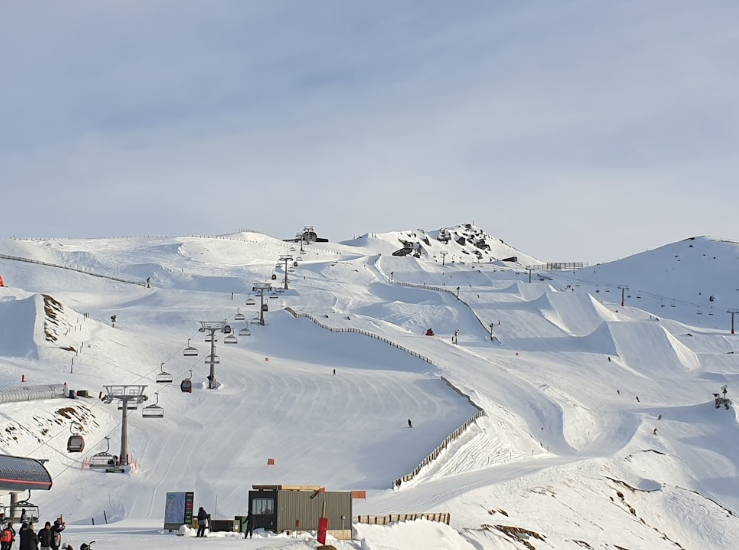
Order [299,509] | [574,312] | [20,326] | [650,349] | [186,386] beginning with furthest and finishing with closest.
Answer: [574,312] → [650,349] → [20,326] → [186,386] → [299,509]

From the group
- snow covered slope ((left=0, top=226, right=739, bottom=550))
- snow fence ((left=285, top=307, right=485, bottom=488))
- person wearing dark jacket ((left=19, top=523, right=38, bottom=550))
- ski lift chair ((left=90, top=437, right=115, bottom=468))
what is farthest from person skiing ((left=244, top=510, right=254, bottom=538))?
ski lift chair ((left=90, top=437, right=115, bottom=468))

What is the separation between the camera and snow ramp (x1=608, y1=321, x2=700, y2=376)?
81.4m

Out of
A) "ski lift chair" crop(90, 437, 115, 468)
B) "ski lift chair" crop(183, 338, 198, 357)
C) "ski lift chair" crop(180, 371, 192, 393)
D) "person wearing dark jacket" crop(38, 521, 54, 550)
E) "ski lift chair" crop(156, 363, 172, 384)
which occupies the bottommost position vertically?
"ski lift chair" crop(90, 437, 115, 468)

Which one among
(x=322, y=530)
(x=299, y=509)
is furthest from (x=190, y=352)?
(x=322, y=530)

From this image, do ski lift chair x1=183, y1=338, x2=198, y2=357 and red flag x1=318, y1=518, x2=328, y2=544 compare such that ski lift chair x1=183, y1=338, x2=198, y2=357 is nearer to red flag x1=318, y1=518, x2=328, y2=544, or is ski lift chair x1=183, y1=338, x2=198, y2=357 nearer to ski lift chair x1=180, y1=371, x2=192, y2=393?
ski lift chair x1=180, y1=371, x2=192, y2=393

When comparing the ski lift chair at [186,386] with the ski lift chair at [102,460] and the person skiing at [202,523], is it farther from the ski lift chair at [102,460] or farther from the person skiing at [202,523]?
the person skiing at [202,523]


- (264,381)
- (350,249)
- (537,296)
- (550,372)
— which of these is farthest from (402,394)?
(350,249)

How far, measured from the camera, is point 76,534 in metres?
27.6

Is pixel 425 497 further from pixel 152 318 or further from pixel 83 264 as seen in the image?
pixel 83 264

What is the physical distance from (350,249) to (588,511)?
131001mm

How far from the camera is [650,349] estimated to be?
8381 centimetres

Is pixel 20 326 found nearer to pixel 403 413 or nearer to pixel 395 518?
pixel 403 413

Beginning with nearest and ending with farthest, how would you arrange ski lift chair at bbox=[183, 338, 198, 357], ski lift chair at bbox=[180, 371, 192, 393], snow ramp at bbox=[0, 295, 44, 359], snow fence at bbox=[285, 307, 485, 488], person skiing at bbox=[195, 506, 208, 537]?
person skiing at bbox=[195, 506, 208, 537]
snow fence at bbox=[285, 307, 485, 488]
ski lift chair at bbox=[180, 371, 192, 393]
ski lift chair at bbox=[183, 338, 198, 357]
snow ramp at bbox=[0, 295, 44, 359]

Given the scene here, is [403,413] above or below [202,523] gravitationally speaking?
above
